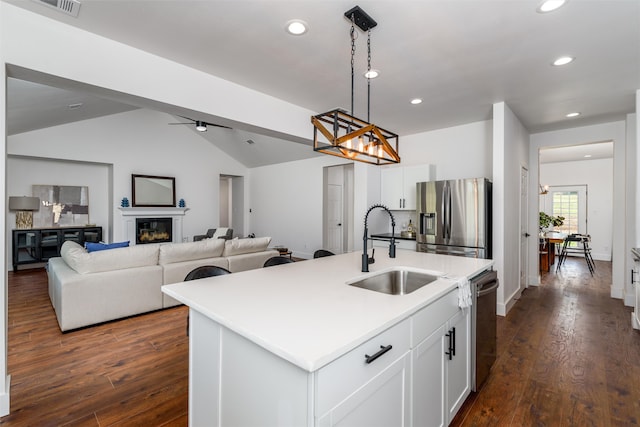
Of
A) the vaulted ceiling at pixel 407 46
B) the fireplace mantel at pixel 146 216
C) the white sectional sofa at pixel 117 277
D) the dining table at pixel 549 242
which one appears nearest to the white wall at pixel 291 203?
the fireplace mantel at pixel 146 216

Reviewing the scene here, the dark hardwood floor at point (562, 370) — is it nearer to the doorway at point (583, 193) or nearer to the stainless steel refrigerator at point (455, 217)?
the stainless steel refrigerator at point (455, 217)

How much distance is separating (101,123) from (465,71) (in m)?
7.15

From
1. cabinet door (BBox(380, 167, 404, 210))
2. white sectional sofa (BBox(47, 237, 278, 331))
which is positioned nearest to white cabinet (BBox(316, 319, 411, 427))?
white sectional sofa (BBox(47, 237, 278, 331))

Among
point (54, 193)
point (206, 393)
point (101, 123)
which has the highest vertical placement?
point (101, 123)

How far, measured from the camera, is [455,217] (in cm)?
395

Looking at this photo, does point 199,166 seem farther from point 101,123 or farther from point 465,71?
point 465,71

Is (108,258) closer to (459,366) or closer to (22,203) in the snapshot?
(459,366)

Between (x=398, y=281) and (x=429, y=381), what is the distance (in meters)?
0.84

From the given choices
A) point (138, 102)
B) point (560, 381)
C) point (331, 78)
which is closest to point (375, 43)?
point (331, 78)

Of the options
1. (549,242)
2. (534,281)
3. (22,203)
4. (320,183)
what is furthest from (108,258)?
(549,242)

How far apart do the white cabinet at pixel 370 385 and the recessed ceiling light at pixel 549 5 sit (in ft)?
7.01

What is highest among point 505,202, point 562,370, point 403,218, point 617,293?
point 505,202

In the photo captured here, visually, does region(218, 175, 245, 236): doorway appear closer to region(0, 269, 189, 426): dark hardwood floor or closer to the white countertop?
region(0, 269, 189, 426): dark hardwood floor

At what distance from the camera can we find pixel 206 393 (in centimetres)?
146
